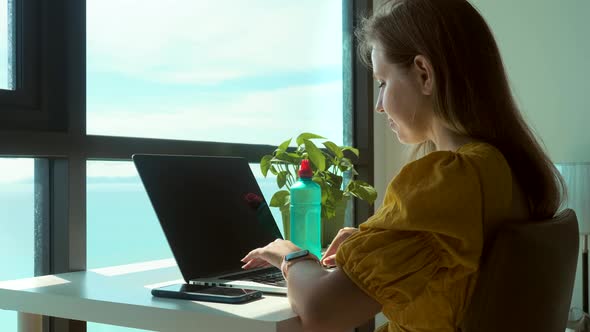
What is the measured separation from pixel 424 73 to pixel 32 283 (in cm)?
92

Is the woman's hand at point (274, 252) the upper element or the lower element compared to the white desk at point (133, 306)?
upper

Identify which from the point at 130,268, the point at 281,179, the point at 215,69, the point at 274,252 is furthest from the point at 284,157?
the point at 274,252

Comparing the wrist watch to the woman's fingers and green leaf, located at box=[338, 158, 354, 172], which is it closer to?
the woman's fingers

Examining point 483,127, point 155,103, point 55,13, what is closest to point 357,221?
point 155,103

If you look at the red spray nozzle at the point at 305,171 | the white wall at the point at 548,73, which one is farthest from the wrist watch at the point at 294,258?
the white wall at the point at 548,73

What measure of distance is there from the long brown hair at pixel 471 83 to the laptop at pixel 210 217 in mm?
468

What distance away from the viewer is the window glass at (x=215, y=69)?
1.96 m

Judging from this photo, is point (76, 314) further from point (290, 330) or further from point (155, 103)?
point (155, 103)

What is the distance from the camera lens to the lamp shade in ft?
9.02

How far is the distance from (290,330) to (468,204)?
1.10ft

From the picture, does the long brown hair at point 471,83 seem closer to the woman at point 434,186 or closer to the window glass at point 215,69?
the woman at point 434,186

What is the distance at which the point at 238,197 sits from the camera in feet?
5.46

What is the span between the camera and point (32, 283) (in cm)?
144

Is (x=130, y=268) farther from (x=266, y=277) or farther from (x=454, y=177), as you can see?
(x=454, y=177)
